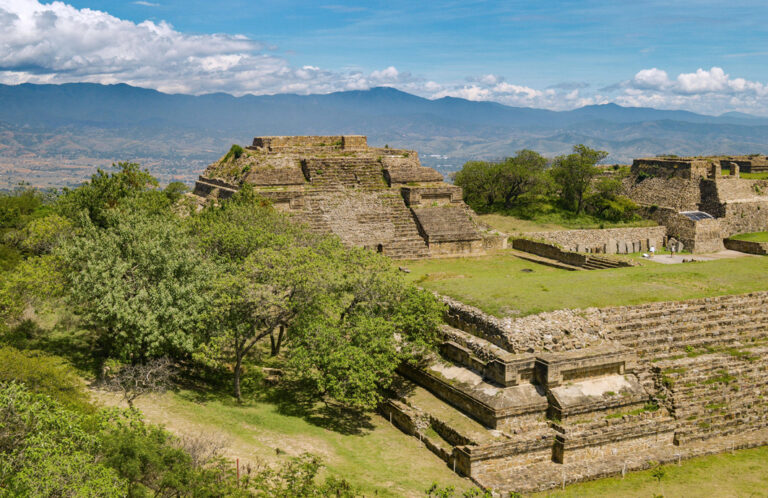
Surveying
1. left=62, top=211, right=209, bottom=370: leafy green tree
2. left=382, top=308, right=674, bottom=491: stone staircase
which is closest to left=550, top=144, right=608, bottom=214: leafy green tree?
left=382, top=308, right=674, bottom=491: stone staircase

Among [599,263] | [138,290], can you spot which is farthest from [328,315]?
Answer: [599,263]

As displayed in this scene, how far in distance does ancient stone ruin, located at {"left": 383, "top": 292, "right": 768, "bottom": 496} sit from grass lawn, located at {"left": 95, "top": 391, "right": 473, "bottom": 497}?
2.34ft

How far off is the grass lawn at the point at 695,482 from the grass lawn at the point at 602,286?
203 inches

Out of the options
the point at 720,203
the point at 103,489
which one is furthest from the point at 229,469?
the point at 720,203

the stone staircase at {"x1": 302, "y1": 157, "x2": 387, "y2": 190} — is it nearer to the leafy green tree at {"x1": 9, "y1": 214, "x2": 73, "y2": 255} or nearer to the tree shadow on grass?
the leafy green tree at {"x1": 9, "y1": 214, "x2": 73, "y2": 255}

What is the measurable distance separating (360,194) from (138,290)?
731 inches

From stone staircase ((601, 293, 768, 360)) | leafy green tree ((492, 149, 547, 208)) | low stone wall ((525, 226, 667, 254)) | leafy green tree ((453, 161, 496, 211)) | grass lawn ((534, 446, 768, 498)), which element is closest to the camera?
grass lawn ((534, 446, 768, 498))

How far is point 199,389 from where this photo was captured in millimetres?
17609

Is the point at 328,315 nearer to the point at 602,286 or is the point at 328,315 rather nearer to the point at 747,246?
the point at 602,286

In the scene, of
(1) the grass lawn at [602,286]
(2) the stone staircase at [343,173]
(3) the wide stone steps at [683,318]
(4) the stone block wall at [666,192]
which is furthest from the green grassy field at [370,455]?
(4) the stone block wall at [666,192]

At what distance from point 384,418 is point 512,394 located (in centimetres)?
395

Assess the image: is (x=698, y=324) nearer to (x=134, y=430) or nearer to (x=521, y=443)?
(x=521, y=443)

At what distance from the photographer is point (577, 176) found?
43594 mm

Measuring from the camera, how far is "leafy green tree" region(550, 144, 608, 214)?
142ft
